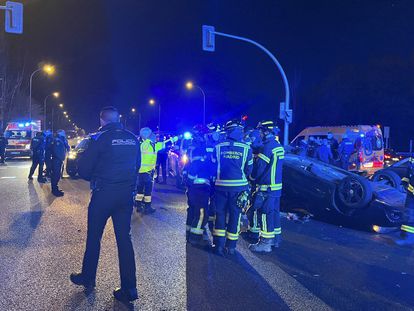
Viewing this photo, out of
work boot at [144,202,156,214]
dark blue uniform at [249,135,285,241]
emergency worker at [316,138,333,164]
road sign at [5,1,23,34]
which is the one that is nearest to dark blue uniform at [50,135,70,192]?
work boot at [144,202,156,214]

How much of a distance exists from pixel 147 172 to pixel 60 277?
4207 mm

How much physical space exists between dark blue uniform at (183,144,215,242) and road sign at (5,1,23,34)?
10.5 m

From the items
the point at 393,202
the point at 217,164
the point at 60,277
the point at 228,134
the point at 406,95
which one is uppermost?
the point at 406,95

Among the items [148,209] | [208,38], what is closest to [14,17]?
[208,38]

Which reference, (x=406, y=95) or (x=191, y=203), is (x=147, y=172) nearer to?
(x=191, y=203)

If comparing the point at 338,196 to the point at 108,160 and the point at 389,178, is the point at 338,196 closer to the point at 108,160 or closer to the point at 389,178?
the point at 389,178

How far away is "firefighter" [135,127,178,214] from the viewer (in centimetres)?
887

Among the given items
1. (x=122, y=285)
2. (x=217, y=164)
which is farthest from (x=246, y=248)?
(x=122, y=285)

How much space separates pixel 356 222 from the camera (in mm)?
7961

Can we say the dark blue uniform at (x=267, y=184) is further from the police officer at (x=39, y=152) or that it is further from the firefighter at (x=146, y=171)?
the police officer at (x=39, y=152)

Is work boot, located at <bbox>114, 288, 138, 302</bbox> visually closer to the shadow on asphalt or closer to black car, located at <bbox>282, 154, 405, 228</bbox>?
the shadow on asphalt

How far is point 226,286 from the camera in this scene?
483cm

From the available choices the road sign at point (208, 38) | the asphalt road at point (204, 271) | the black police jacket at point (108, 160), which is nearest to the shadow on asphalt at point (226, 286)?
the asphalt road at point (204, 271)

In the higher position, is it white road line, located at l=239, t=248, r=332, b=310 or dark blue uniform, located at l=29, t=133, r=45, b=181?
dark blue uniform, located at l=29, t=133, r=45, b=181
